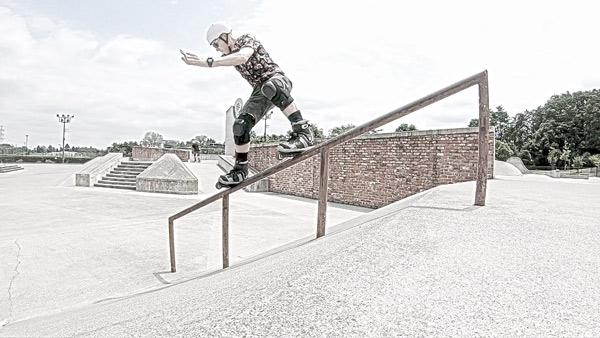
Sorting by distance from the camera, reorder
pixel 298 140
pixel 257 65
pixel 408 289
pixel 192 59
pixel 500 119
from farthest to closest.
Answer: pixel 500 119
pixel 298 140
pixel 257 65
pixel 192 59
pixel 408 289

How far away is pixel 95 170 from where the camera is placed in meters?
16.0

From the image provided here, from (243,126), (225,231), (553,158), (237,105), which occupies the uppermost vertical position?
(237,105)

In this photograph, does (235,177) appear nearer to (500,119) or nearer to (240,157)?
(240,157)

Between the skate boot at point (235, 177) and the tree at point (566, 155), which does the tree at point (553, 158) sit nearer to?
the tree at point (566, 155)

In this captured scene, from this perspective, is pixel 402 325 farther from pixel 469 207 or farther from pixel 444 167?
pixel 444 167

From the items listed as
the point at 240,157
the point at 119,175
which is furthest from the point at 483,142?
the point at 119,175

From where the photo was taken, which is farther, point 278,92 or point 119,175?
point 119,175

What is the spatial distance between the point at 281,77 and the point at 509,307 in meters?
2.39

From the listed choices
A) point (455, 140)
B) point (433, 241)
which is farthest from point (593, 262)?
point (455, 140)

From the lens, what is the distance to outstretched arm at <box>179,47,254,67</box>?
105 inches

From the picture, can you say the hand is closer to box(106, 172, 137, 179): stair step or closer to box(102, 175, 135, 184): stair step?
box(102, 175, 135, 184): stair step

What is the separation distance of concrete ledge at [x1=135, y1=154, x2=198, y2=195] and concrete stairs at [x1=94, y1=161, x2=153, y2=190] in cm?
98

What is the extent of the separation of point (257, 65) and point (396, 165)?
6545 millimetres

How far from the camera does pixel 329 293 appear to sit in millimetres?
1452
